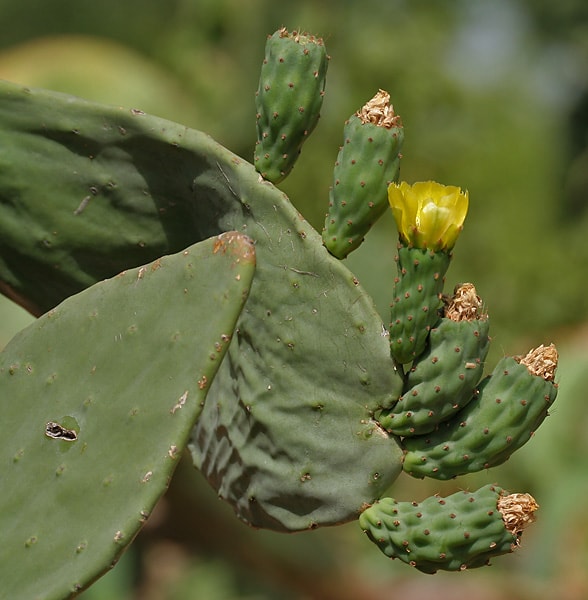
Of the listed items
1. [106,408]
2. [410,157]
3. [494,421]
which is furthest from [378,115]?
[410,157]

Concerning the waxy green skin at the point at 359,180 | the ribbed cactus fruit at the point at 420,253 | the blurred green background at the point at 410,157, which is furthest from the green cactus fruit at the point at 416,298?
the blurred green background at the point at 410,157

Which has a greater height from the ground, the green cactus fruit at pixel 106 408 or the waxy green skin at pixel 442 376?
the waxy green skin at pixel 442 376

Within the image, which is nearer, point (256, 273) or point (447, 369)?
point (447, 369)

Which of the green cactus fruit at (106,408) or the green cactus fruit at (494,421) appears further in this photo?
the green cactus fruit at (494,421)

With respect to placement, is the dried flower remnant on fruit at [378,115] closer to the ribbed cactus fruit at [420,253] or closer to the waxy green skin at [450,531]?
the ribbed cactus fruit at [420,253]

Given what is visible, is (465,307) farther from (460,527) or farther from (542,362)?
(460,527)

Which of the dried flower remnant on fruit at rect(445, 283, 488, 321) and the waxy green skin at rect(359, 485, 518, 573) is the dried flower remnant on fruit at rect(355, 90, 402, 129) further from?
the waxy green skin at rect(359, 485, 518, 573)

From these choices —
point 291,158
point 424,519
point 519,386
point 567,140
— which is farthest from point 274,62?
point 567,140
